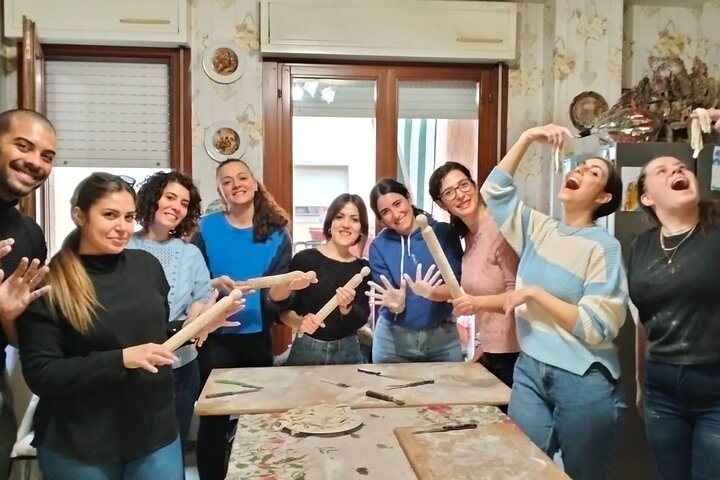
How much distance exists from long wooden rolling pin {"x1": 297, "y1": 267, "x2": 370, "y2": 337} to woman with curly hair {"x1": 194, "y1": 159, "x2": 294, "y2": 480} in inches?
9.2

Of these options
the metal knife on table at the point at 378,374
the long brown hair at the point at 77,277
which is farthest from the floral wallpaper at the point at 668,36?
the long brown hair at the point at 77,277

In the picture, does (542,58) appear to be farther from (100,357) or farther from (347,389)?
(100,357)

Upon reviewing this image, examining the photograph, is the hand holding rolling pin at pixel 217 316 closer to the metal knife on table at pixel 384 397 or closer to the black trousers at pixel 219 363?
the black trousers at pixel 219 363

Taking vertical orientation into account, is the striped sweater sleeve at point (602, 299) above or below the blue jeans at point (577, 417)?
above

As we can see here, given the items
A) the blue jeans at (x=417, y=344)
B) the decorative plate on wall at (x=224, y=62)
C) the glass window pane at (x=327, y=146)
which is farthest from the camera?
the glass window pane at (x=327, y=146)

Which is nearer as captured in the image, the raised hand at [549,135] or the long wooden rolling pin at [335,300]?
the raised hand at [549,135]

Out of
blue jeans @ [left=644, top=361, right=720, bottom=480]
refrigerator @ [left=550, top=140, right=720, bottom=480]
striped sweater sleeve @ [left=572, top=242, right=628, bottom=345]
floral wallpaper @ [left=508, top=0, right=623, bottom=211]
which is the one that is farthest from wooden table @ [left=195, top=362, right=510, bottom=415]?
floral wallpaper @ [left=508, top=0, right=623, bottom=211]

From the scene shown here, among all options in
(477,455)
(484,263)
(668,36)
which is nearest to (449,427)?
(477,455)

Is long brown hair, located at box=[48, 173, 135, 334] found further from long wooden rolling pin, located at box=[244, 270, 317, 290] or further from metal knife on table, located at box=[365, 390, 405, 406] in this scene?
metal knife on table, located at box=[365, 390, 405, 406]

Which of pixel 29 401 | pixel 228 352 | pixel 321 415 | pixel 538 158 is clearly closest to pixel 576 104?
pixel 538 158

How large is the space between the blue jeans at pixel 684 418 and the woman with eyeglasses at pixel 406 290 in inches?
27.4

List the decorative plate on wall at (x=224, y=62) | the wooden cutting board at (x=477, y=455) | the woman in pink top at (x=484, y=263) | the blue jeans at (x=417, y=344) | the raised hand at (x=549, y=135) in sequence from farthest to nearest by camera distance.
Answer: the decorative plate on wall at (x=224, y=62) → the blue jeans at (x=417, y=344) → the woman in pink top at (x=484, y=263) → the raised hand at (x=549, y=135) → the wooden cutting board at (x=477, y=455)

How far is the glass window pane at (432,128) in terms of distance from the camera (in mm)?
3607

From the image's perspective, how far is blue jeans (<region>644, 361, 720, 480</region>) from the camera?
1763 millimetres
